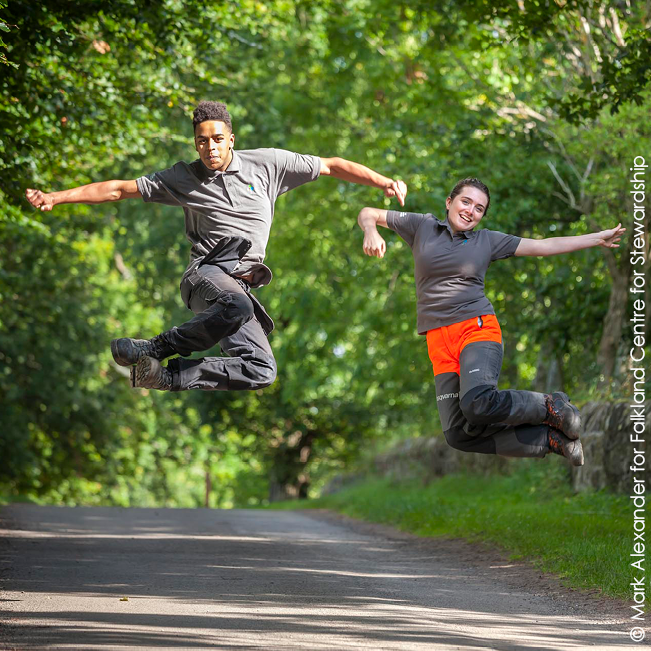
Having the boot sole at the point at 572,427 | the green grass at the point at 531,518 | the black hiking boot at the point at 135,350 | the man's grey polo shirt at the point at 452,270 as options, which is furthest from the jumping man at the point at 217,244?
the green grass at the point at 531,518

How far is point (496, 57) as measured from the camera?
17.0m

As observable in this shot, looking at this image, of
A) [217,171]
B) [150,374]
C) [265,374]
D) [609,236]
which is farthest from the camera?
[217,171]

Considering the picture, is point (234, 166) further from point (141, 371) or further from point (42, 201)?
point (141, 371)

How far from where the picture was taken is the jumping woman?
6.59 metres

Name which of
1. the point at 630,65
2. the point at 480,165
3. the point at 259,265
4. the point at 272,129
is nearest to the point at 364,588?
the point at 259,265

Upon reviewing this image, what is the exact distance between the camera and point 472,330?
22.4ft

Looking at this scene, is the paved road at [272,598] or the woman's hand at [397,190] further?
the woman's hand at [397,190]

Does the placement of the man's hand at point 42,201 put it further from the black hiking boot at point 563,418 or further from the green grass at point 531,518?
the green grass at point 531,518

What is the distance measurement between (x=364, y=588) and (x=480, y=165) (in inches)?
350

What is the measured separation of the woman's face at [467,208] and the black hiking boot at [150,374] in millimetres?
2328

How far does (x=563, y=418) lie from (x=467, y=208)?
1.65 metres

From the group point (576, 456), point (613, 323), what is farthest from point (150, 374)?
point (613, 323)

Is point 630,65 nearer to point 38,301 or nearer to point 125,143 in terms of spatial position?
point 125,143

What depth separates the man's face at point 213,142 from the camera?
6.92m
